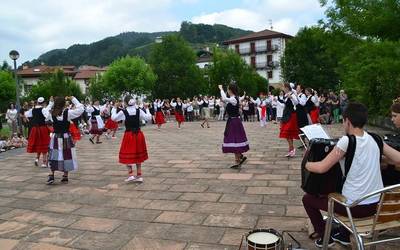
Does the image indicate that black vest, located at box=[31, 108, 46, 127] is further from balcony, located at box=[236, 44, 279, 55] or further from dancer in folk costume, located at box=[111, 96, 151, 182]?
balcony, located at box=[236, 44, 279, 55]

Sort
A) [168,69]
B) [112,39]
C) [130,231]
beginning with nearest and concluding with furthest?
[130,231]
[168,69]
[112,39]

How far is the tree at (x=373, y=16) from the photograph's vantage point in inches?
405

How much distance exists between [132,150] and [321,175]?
4393mm

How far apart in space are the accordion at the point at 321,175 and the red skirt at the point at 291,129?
586cm

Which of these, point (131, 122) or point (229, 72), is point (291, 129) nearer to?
point (131, 122)

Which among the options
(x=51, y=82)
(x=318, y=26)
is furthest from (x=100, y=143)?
(x=51, y=82)

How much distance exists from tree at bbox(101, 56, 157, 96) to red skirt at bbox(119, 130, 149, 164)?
128 ft

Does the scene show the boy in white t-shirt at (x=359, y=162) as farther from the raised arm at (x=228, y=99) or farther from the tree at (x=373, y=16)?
the tree at (x=373, y=16)

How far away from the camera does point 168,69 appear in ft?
155

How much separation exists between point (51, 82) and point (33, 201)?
48.1 metres

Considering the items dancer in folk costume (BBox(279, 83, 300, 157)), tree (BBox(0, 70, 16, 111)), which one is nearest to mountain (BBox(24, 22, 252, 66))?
tree (BBox(0, 70, 16, 111))

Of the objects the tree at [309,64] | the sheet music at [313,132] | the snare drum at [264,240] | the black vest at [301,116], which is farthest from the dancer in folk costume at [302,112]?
the tree at [309,64]

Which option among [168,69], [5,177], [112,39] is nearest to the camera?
[5,177]

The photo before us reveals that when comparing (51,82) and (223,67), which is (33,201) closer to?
(223,67)
